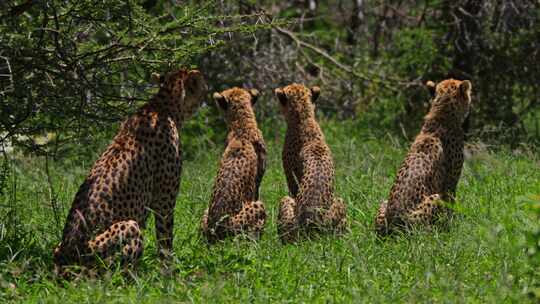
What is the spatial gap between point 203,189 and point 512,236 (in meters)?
3.69

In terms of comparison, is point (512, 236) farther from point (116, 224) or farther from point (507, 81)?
point (507, 81)

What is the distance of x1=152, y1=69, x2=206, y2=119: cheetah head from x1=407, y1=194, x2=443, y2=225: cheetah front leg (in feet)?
4.86

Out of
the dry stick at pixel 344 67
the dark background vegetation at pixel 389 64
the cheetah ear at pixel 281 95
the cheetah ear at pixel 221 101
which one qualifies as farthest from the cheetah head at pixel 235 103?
the dry stick at pixel 344 67

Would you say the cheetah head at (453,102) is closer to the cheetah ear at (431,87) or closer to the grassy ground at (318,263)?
the cheetah ear at (431,87)

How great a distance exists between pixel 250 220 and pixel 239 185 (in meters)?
0.23

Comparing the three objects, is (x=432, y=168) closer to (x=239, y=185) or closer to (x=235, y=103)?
(x=239, y=185)

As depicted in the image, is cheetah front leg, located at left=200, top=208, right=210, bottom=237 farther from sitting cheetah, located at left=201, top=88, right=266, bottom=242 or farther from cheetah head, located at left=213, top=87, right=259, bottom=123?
cheetah head, located at left=213, top=87, right=259, bottom=123

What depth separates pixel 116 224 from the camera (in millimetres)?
5078

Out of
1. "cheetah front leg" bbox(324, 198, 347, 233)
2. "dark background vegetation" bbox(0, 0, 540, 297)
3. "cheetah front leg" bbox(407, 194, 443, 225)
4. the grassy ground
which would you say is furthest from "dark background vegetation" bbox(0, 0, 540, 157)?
"cheetah front leg" bbox(407, 194, 443, 225)

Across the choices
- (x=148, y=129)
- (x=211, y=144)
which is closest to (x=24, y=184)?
(x=211, y=144)

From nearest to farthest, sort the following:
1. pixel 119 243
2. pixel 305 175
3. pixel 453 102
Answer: pixel 119 243, pixel 305 175, pixel 453 102

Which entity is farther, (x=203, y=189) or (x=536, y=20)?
(x=536, y=20)

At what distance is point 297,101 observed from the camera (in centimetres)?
697

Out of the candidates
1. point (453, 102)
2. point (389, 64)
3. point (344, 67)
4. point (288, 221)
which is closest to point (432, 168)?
point (453, 102)
